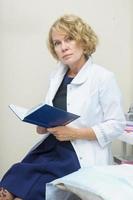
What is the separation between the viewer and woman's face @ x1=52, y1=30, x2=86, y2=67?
4.50ft

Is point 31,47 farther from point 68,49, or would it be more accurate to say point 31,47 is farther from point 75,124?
point 75,124

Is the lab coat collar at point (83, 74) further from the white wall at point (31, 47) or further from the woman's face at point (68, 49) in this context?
the white wall at point (31, 47)

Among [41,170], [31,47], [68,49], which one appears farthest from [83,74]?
[31,47]

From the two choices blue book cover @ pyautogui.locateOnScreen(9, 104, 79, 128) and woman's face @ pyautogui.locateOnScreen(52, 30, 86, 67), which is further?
woman's face @ pyautogui.locateOnScreen(52, 30, 86, 67)

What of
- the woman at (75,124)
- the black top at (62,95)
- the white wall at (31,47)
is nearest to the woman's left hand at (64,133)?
the woman at (75,124)

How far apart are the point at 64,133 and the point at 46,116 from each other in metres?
0.14

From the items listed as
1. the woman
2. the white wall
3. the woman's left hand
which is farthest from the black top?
the white wall

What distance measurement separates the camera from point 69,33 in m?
1.37

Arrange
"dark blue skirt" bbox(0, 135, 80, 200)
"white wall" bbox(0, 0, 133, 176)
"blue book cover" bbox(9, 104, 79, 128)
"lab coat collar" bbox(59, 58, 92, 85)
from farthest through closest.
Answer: "white wall" bbox(0, 0, 133, 176) → "lab coat collar" bbox(59, 58, 92, 85) → "dark blue skirt" bbox(0, 135, 80, 200) → "blue book cover" bbox(9, 104, 79, 128)

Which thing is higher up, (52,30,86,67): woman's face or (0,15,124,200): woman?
(52,30,86,67): woman's face

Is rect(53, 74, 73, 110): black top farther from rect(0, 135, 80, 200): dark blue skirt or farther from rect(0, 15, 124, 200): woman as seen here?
rect(0, 135, 80, 200): dark blue skirt

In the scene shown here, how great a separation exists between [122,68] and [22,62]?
2.20 ft

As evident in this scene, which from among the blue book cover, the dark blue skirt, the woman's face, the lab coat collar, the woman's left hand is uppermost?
the woman's face

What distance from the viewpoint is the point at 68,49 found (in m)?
1.37
